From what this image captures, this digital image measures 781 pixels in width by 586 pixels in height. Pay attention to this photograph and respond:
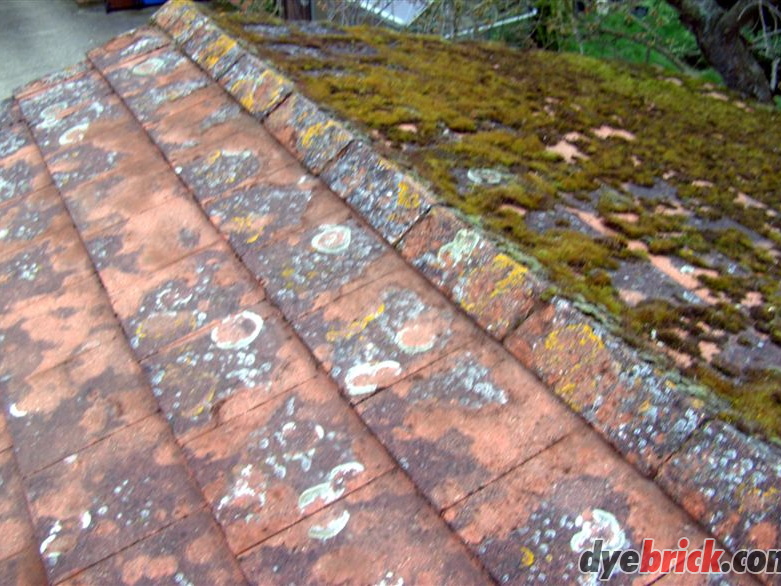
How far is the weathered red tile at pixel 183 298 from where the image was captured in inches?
93.4

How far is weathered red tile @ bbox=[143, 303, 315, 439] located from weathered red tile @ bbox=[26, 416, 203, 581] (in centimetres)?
9

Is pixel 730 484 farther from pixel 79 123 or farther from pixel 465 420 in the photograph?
pixel 79 123

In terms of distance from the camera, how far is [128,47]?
4254 mm

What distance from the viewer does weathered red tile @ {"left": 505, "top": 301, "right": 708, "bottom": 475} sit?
169 centimetres

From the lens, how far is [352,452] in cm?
188

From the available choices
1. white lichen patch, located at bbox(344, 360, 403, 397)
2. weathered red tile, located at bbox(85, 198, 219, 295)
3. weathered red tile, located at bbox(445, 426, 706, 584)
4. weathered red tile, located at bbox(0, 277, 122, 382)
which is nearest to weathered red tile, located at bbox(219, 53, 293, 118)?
weathered red tile, located at bbox(85, 198, 219, 295)

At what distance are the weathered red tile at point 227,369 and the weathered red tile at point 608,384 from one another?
24.9 inches

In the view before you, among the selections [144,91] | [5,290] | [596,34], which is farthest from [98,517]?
[596,34]

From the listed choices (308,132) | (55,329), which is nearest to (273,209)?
(308,132)

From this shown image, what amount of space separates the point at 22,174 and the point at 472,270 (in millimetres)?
2327

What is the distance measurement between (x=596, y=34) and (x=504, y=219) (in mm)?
8896

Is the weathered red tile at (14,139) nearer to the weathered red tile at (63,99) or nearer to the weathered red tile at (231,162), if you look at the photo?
the weathered red tile at (63,99)

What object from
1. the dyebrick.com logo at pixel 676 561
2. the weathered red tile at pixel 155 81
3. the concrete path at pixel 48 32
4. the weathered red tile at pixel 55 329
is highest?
the weathered red tile at pixel 155 81

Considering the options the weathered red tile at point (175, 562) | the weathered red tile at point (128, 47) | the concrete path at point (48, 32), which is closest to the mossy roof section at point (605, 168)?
the weathered red tile at point (128, 47)
